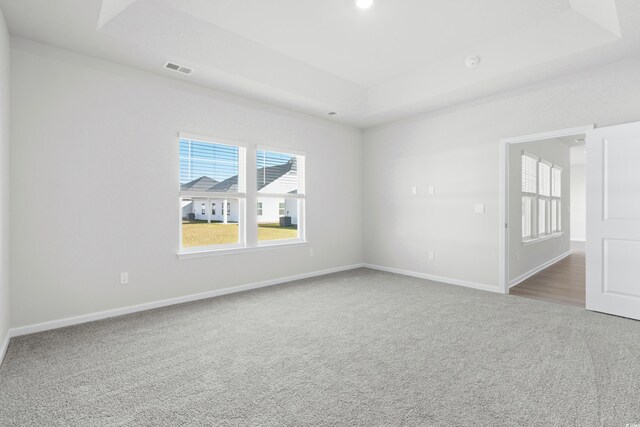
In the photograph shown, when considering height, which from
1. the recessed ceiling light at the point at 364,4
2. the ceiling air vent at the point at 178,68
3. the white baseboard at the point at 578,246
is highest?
the recessed ceiling light at the point at 364,4

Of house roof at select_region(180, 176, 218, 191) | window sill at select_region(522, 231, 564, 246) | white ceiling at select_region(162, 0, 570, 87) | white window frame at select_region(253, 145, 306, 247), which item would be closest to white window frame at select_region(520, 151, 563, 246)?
window sill at select_region(522, 231, 564, 246)

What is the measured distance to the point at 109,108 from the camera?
3361 millimetres

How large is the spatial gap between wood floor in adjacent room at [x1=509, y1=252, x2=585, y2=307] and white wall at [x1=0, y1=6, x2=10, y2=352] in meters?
5.51

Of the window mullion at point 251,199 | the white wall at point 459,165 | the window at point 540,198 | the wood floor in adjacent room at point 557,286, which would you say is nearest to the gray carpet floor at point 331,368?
the wood floor in adjacent room at point 557,286

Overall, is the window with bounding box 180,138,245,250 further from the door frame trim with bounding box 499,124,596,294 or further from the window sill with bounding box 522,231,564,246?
the window sill with bounding box 522,231,564,246

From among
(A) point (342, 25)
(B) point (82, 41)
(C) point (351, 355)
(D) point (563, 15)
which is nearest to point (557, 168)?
(D) point (563, 15)

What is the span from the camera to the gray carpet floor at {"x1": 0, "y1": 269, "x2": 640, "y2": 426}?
179cm

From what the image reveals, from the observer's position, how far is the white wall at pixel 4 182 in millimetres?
2512

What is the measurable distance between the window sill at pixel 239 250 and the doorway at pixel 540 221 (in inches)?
120

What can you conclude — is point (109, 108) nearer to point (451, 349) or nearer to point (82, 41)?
point (82, 41)

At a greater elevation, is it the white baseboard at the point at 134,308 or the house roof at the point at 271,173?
the house roof at the point at 271,173

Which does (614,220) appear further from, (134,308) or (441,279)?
(134,308)

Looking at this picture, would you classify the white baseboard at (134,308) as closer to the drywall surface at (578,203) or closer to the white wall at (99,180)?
the white wall at (99,180)

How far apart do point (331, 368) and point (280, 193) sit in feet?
10.3
